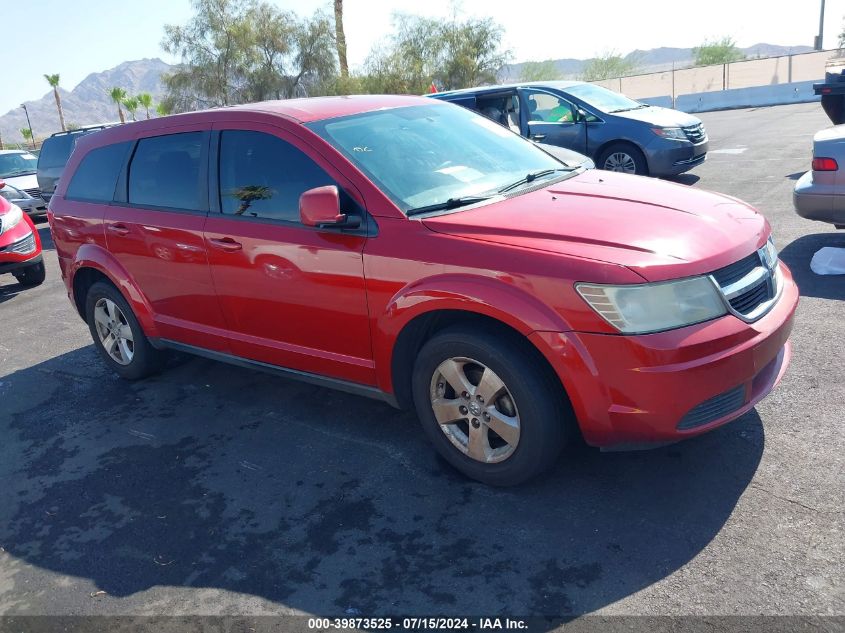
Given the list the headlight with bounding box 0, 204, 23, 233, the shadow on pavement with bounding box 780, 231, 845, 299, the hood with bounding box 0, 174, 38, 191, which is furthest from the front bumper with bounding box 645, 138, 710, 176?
the hood with bounding box 0, 174, 38, 191

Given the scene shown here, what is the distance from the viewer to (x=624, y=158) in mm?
11102

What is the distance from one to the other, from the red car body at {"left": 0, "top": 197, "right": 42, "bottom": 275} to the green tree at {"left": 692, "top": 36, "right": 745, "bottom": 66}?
260ft

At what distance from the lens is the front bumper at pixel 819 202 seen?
6246 millimetres

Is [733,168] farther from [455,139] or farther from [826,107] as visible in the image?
[455,139]

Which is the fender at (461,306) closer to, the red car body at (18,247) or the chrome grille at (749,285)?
the chrome grille at (749,285)

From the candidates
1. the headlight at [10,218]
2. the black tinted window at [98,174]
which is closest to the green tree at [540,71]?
the headlight at [10,218]

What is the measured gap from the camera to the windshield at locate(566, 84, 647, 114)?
11484mm

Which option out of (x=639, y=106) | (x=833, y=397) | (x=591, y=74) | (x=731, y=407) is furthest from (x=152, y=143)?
(x=591, y=74)

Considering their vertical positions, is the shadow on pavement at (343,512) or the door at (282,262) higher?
the door at (282,262)

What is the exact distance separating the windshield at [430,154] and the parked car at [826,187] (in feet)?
10.2

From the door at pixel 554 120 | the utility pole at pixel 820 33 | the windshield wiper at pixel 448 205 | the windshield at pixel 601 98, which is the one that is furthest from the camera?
the utility pole at pixel 820 33

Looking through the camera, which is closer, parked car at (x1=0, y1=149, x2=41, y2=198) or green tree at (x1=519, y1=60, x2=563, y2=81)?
parked car at (x1=0, y1=149, x2=41, y2=198)

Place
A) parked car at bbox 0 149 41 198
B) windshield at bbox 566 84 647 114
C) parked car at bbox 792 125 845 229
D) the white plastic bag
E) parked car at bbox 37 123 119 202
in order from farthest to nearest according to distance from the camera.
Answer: parked car at bbox 0 149 41 198 → parked car at bbox 37 123 119 202 → windshield at bbox 566 84 647 114 → parked car at bbox 792 125 845 229 → the white plastic bag

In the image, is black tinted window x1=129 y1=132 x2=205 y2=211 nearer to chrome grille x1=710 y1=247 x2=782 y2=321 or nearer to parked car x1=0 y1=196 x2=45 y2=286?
chrome grille x1=710 y1=247 x2=782 y2=321
